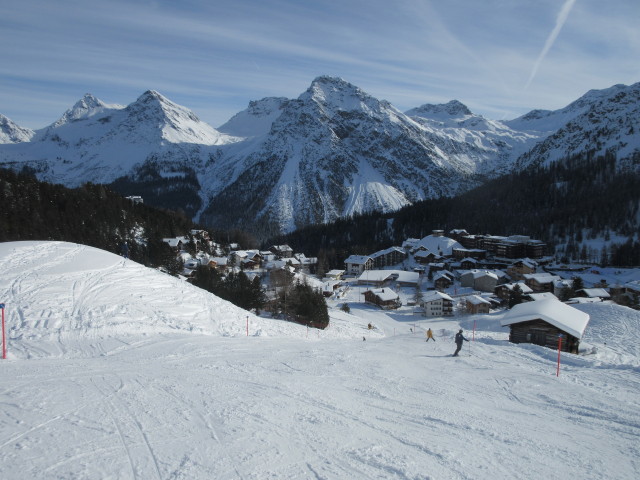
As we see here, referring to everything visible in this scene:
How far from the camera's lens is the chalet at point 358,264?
293 ft

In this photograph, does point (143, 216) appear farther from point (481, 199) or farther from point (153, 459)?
point (481, 199)

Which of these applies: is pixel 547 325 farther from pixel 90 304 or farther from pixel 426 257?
pixel 426 257

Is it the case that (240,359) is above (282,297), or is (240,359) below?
above

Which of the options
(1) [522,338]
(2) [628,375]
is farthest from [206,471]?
(1) [522,338]

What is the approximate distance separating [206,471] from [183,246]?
7293cm

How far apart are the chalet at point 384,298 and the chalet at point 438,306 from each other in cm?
628

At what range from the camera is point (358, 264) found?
293 ft

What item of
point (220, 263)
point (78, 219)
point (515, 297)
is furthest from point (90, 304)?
point (220, 263)

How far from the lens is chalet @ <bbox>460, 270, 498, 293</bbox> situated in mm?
70562

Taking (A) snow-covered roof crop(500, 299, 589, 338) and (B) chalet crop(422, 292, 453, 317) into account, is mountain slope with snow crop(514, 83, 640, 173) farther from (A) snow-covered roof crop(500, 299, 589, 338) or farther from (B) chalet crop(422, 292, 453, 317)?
(A) snow-covered roof crop(500, 299, 589, 338)

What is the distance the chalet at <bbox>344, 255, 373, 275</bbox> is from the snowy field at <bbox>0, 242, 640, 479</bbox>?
6983cm

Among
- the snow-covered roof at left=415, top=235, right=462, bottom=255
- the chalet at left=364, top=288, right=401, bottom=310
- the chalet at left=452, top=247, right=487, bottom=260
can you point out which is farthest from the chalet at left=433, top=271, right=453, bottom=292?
the snow-covered roof at left=415, top=235, right=462, bottom=255

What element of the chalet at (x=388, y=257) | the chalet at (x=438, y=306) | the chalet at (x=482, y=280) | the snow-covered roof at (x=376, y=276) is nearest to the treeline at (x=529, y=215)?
the chalet at (x=388, y=257)

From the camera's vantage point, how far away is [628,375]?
13.6 metres
